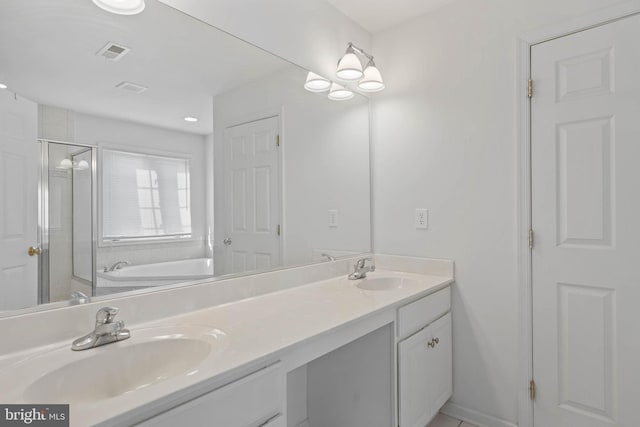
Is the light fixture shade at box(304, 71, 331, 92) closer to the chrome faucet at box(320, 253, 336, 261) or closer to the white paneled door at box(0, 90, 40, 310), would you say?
the chrome faucet at box(320, 253, 336, 261)

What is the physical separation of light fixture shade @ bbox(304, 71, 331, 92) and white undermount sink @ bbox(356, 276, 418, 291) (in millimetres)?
1118

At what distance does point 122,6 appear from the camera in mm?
1186

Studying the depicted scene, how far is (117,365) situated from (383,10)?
7.18ft

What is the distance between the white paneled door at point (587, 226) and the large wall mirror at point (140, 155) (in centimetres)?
118

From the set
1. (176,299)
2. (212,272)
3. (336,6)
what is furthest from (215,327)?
(336,6)

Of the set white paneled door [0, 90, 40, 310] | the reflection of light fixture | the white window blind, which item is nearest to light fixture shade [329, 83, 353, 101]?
the reflection of light fixture

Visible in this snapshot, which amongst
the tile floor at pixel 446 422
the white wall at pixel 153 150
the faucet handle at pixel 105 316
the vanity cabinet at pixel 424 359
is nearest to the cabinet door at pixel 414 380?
the vanity cabinet at pixel 424 359

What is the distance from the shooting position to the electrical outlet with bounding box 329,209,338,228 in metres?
2.11

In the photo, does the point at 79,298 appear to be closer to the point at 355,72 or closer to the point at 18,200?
the point at 18,200

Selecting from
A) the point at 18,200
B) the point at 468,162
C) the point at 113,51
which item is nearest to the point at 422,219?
the point at 468,162

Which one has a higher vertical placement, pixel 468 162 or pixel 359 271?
pixel 468 162

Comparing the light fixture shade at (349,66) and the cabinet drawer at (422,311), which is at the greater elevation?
the light fixture shade at (349,66)

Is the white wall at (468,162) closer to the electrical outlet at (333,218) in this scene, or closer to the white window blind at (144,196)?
the electrical outlet at (333,218)

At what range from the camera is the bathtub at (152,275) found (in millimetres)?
1180
